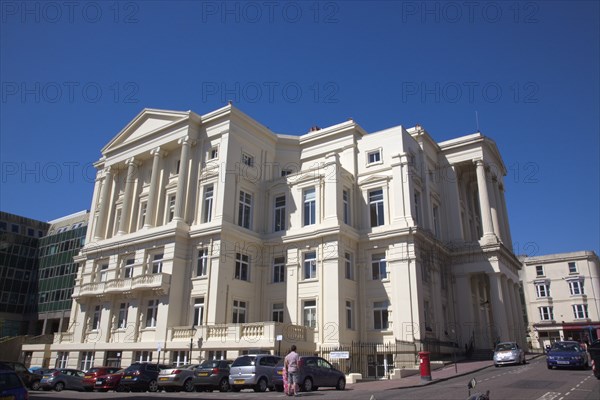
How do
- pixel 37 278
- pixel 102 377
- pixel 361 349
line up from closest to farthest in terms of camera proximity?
pixel 102 377, pixel 361 349, pixel 37 278

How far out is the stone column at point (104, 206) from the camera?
135ft

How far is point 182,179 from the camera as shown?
36.4 metres

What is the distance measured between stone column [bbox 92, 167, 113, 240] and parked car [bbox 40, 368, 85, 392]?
621 inches

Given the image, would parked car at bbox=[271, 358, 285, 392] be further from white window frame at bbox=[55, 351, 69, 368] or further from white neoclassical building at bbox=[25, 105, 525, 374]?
white window frame at bbox=[55, 351, 69, 368]

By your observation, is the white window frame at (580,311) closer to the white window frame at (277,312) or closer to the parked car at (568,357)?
the parked car at (568,357)

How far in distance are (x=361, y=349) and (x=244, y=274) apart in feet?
33.8

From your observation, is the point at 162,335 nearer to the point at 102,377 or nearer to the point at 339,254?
the point at 102,377

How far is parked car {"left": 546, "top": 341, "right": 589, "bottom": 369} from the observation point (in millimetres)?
23891

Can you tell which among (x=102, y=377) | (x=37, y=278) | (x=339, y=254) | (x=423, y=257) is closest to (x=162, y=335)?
(x=102, y=377)

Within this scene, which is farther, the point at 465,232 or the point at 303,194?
the point at 465,232

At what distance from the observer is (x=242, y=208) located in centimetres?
3631

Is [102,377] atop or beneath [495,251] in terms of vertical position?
beneath

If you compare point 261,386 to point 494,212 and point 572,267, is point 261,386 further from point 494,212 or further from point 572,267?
point 572,267

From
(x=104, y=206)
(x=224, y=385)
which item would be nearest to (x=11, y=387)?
(x=224, y=385)
